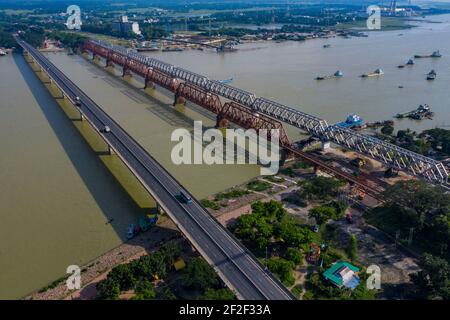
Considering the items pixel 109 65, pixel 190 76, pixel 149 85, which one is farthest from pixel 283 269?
pixel 109 65

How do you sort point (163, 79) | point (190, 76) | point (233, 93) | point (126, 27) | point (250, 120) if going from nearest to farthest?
point (250, 120) < point (233, 93) < point (163, 79) < point (190, 76) < point (126, 27)

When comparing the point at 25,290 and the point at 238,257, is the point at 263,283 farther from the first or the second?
the point at 25,290

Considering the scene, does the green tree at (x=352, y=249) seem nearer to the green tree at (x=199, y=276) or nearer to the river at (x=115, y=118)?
the green tree at (x=199, y=276)

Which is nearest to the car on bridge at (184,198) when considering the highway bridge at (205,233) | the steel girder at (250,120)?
the highway bridge at (205,233)

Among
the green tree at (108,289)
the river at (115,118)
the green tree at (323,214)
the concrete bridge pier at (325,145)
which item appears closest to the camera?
the green tree at (108,289)

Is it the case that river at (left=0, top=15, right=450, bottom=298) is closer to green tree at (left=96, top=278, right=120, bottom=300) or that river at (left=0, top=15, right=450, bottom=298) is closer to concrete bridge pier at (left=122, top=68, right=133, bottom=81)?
concrete bridge pier at (left=122, top=68, right=133, bottom=81)

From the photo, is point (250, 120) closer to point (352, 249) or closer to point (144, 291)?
point (352, 249)
